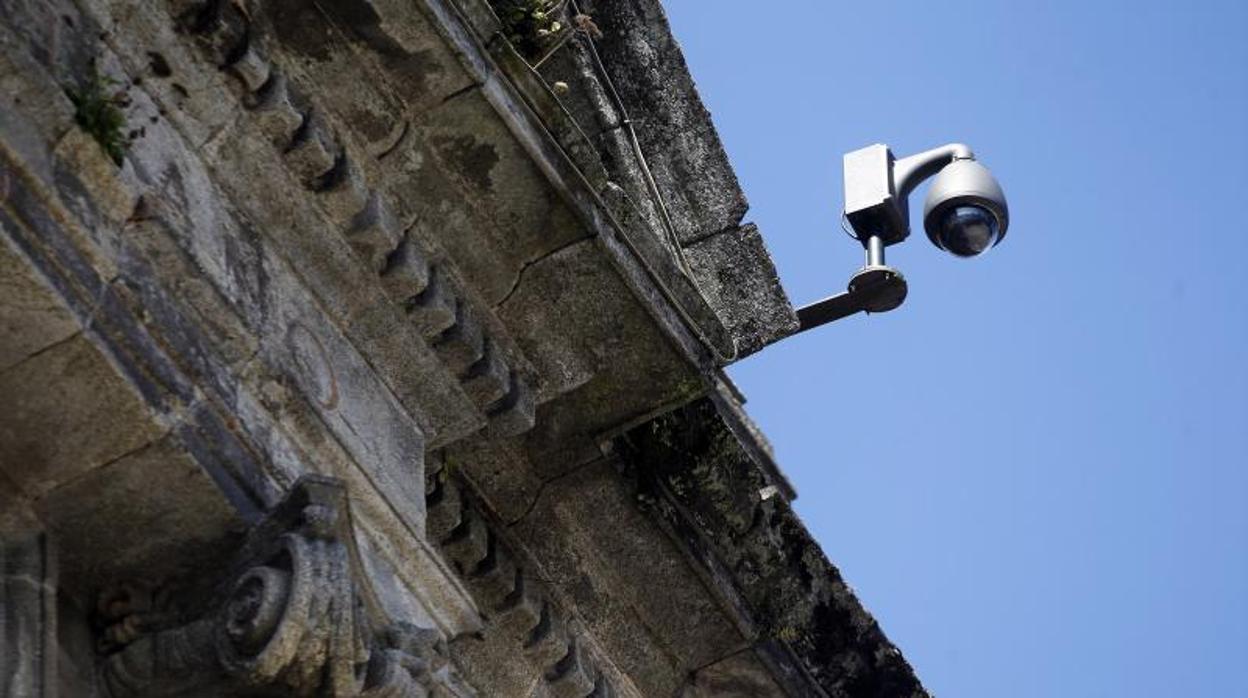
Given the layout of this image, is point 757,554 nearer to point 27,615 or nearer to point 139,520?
point 139,520

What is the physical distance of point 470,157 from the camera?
28.2 feet

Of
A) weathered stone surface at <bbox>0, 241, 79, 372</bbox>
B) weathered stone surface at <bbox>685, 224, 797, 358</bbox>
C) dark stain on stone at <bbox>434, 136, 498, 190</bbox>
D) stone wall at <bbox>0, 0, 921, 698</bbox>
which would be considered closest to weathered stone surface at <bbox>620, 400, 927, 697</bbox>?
stone wall at <bbox>0, 0, 921, 698</bbox>

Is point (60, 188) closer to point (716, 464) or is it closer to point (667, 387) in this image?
point (667, 387)

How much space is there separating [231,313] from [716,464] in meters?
2.92

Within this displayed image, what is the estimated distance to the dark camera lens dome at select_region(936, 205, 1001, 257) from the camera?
11.5 m

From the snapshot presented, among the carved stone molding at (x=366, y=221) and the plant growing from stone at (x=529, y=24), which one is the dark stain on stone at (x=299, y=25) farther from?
the plant growing from stone at (x=529, y=24)

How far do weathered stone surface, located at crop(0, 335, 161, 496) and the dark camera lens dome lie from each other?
16.2ft

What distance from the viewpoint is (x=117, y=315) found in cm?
714

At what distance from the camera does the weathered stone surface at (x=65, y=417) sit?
7.06m

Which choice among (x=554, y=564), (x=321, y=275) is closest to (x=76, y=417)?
(x=321, y=275)

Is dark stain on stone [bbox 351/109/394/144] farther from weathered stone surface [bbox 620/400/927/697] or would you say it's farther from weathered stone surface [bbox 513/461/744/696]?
weathered stone surface [bbox 620/400/927/697]

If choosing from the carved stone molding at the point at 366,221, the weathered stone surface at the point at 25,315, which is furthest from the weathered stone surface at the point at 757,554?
the weathered stone surface at the point at 25,315

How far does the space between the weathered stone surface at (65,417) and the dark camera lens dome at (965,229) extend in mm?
4933

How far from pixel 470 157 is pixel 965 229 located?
3383 mm
